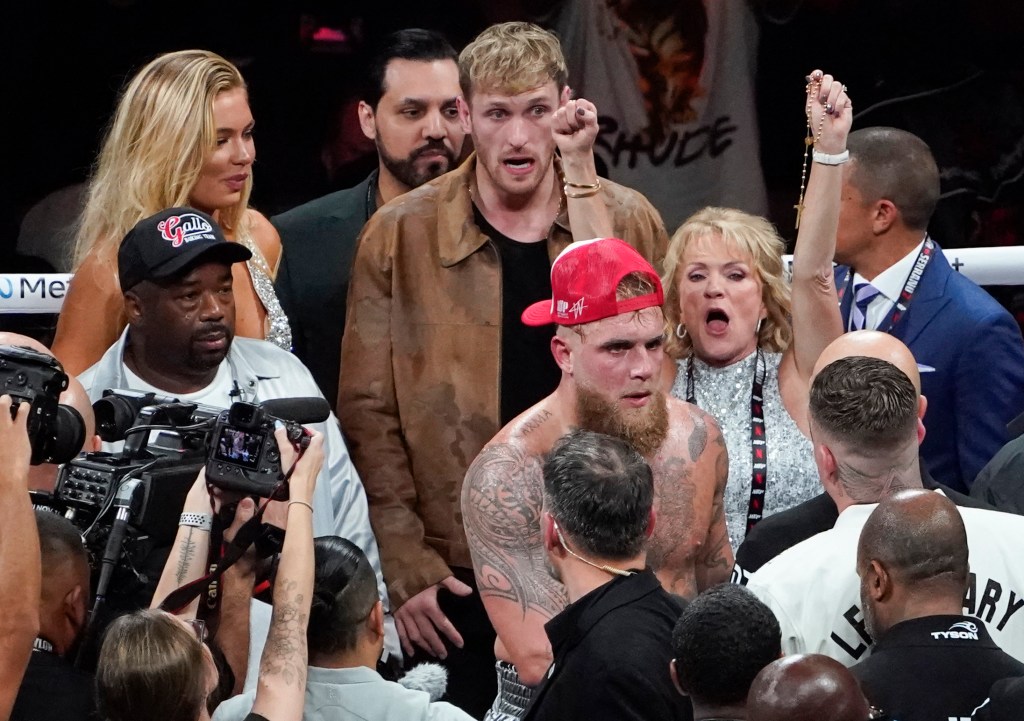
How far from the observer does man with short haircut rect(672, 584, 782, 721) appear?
2.55 metres

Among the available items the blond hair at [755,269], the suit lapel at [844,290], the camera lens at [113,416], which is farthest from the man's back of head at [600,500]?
the suit lapel at [844,290]

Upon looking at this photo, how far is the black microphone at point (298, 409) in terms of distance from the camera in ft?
11.0

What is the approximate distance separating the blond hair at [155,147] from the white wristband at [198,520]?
3.65 feet

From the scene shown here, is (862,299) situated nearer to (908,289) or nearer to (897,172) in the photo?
(908,289)

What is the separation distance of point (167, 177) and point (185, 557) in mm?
Result: 1318

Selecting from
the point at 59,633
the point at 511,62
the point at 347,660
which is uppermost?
the point at 511,62

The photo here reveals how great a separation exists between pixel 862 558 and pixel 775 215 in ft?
10.7

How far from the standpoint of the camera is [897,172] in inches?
182

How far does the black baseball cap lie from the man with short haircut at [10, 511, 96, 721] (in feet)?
2.74

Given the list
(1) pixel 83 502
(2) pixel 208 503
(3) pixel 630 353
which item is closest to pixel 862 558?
(3) pixel 630 353

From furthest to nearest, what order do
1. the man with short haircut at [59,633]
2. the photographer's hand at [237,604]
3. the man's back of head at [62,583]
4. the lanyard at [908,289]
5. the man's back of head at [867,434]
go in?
the lanyard at [908,289] < the photographer's hand at [237,604] < the man's back of head at [867,434] < the man's back of head at [62,583] < the man with short haircut at [59,633]

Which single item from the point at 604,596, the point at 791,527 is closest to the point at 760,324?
the point at 791,527

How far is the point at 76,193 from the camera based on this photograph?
5617 millimetres

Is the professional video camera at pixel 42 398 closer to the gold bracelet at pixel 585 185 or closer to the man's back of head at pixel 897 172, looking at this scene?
the gold bracelet at pixel 585 185
